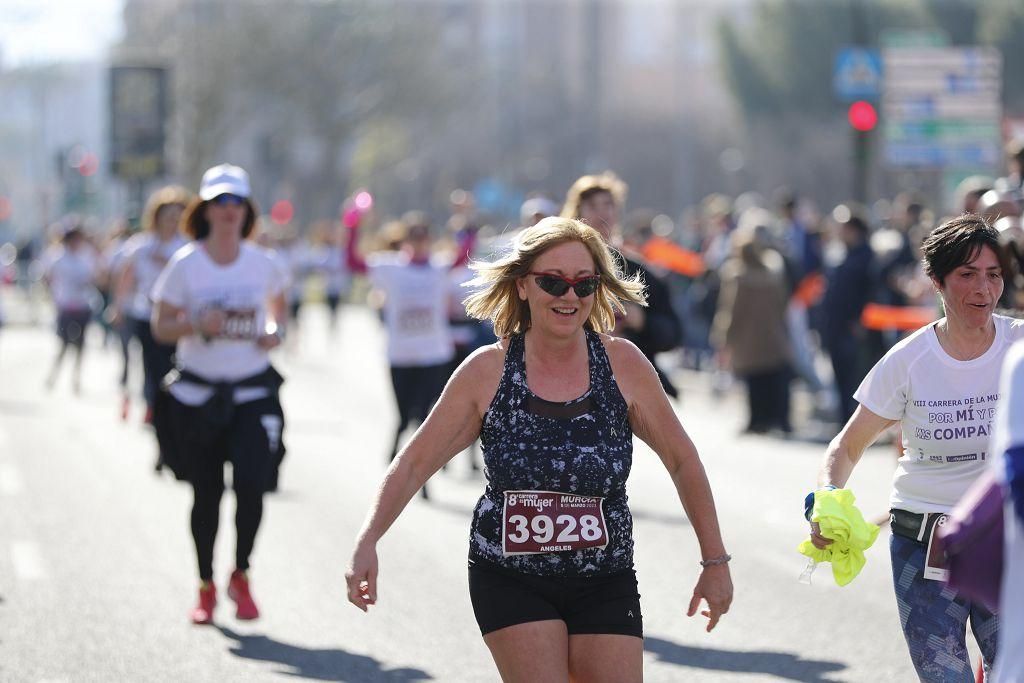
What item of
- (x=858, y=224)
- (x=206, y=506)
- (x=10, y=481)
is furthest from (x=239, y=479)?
(x=858, y=224)

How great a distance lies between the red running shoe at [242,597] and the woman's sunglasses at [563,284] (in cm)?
367

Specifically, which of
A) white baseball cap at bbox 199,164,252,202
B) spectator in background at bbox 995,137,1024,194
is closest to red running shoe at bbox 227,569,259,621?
white baseball cap at bbox 199,164,252,202

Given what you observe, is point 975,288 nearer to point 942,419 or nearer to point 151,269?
point 942,419

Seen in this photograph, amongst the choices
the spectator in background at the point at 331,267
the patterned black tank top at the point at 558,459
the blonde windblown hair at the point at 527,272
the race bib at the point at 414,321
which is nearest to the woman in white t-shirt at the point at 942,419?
the patterned black tank top at the point at 558,459

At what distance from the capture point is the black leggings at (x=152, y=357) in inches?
529

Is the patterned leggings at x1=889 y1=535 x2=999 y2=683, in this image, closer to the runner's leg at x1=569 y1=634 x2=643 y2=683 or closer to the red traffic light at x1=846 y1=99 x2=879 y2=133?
the runner's leg at x1=569 y1=634 x2=643 y2=683

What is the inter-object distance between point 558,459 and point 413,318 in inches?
304

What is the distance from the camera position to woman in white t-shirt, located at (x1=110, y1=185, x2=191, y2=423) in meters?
13.3

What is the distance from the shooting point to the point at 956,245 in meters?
5.09

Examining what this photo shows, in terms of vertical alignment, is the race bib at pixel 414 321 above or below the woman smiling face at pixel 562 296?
below

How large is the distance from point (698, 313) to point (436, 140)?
202ft

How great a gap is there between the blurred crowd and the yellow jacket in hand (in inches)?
111

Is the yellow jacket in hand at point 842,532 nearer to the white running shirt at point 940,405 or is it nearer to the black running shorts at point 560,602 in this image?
the white running shirt at point 940,405

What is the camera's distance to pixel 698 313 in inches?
869
